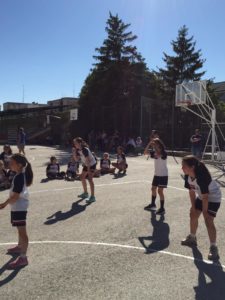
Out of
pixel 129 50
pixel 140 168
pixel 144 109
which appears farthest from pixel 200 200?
pixel 129 50

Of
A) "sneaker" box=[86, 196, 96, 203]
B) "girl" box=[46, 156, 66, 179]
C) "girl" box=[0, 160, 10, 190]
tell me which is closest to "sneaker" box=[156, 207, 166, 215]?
"sneaker" box=[86, 196, 96, 203]

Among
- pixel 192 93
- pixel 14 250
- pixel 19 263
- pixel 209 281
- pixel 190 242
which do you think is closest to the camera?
pixel 209 281

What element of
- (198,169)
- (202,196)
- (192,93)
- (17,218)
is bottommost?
(17,218)

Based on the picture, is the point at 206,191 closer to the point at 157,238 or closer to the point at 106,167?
the point at 157,238

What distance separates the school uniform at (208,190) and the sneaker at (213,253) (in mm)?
490

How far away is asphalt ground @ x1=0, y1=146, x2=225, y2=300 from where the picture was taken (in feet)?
16.2

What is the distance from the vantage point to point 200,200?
646 cm

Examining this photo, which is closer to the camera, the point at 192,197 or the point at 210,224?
the point at 210,224

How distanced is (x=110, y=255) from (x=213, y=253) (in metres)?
1.52

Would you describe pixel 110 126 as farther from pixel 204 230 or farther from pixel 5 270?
pixel 5 270

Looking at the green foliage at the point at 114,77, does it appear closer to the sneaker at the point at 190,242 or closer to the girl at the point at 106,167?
the girl at the point at 106,167

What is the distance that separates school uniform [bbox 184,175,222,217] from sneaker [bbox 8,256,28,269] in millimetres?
2689

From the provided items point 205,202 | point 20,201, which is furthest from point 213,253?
point 20,201

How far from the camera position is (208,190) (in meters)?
6.04
